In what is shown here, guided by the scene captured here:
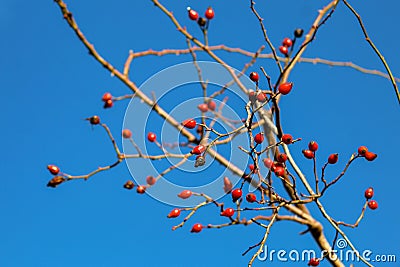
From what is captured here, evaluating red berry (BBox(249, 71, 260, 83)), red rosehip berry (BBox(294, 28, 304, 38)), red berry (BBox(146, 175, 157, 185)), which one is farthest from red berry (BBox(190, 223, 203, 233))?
red rosehip berry (BBox(294, 28, 304, 38))

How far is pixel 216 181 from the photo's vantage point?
214 centimetres

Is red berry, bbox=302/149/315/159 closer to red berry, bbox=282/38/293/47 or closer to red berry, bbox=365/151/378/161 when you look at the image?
red berry, bbox=365/151/378/161

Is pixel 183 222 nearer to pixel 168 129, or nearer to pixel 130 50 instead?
pixel 168 129

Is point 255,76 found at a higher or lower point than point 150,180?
lower

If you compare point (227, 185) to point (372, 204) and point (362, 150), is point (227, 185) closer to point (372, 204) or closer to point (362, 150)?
point (362, 150)

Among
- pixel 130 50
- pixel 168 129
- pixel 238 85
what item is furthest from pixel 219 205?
pixel 130 50

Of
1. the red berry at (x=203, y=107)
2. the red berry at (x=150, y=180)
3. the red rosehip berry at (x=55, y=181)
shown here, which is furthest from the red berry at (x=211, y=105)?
the red rosehip berry at (x=55, y=181)

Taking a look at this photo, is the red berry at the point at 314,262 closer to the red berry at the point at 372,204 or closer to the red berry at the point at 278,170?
the red berry at the point at 372,204

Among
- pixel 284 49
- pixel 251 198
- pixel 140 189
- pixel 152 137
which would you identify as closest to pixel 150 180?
pixel 140 189

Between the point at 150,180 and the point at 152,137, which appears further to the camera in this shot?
the point at 152,137

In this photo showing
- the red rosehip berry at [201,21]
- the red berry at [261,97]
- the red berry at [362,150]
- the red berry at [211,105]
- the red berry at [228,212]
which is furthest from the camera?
the red berry at [211,105]

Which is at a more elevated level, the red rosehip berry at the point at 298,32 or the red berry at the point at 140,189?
the red rosehip berry at the point at 298,32

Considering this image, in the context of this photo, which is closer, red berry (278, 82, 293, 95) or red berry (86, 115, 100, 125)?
red berry (278, 82, 293, 95)

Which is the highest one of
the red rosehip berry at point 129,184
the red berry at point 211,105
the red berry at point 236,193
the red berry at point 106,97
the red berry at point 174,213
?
the red berry at point 106,97
